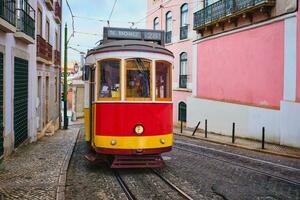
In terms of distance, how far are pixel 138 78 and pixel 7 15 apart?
4.27 m

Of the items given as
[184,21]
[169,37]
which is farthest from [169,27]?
[184,21]

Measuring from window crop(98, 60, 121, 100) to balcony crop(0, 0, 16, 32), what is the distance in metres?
2.84

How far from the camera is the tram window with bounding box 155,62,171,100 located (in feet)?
32.8

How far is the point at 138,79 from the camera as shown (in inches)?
388

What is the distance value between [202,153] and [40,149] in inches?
213

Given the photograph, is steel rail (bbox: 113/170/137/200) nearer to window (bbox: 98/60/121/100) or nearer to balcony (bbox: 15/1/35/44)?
window (bbox: 98/60/121/100)

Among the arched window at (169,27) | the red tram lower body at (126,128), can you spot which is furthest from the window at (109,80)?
the arched window at (169,27)

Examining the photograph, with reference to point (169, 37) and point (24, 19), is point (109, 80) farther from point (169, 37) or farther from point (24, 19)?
point (169, 37)

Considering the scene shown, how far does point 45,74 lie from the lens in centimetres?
2044

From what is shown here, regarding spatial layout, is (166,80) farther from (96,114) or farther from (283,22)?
(283,22)

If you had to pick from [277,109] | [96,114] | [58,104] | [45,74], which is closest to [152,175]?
[96,114]

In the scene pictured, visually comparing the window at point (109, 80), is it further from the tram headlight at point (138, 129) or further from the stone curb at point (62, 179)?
the stone curb at point (62, 179)

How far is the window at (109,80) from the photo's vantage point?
973 cm

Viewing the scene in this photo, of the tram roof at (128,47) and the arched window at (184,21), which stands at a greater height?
the arched window at (184,21)
